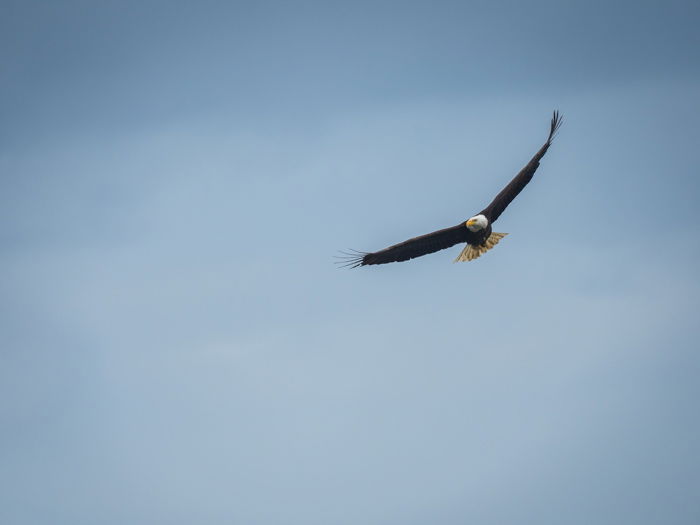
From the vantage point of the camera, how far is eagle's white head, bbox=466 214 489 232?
2146 cm

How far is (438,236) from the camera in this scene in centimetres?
2236

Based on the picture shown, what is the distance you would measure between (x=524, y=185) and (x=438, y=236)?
2744 mm

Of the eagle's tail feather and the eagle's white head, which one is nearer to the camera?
the eagle's white head

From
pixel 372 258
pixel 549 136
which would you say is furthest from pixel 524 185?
pixel 372 258

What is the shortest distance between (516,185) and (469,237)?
6.55 feet

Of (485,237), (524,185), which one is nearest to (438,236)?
(485,237)

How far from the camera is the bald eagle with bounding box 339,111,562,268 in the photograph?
70.4ft

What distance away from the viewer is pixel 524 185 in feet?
71.0

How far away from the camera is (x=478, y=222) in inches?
845

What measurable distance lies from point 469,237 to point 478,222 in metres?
1.02

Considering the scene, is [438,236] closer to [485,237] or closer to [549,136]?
[485,237]

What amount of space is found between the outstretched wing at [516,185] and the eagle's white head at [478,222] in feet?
0.97

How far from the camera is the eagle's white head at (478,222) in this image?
70.4 feet

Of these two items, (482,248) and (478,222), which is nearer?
(478,222)
